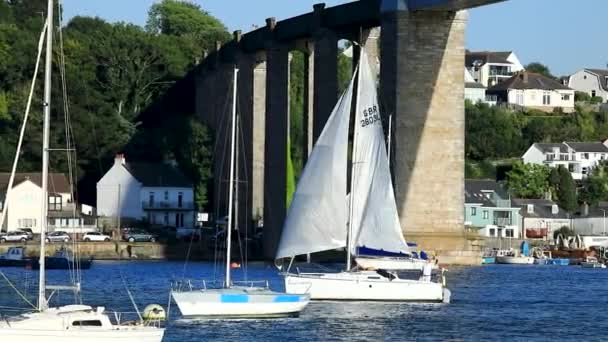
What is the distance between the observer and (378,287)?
184 feet

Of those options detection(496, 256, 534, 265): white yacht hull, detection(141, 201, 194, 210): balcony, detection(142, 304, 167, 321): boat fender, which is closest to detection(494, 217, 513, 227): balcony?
detection(496, 256, 534, 265): white yacht hull

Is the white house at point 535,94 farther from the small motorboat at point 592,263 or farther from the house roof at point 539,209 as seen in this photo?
the small motorboat at point 592,263

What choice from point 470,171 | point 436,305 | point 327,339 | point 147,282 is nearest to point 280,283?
point 147,282

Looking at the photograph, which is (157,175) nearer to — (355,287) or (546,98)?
(355,287)

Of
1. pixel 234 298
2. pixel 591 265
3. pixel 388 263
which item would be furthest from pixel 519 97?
pixel 234 298

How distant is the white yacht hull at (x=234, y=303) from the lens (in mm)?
51062

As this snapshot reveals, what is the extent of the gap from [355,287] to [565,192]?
86.5 meters

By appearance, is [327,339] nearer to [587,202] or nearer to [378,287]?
[378,287]

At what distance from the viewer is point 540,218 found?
133375mm

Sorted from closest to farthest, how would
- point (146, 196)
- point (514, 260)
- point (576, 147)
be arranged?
point (514, 260) → point (146, 196) → point (576, 147)

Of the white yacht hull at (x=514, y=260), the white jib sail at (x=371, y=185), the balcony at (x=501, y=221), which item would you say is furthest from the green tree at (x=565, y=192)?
the white jib sail at (x=371, y=185)

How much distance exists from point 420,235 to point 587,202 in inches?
2432

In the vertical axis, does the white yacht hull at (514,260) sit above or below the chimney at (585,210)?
below

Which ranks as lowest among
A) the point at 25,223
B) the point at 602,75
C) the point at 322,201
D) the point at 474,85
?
the point at 25,223
